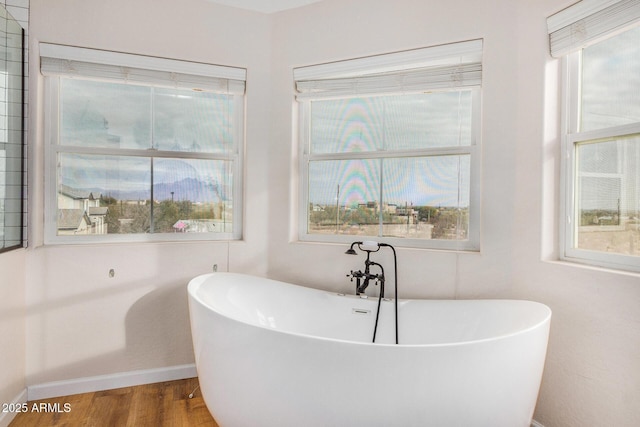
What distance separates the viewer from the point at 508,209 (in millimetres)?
2008

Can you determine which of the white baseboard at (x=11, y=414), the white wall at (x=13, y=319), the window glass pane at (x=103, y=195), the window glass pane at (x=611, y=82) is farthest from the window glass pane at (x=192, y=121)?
the window glass pane at (x=611, y=82)

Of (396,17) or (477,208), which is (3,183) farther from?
(477,208)

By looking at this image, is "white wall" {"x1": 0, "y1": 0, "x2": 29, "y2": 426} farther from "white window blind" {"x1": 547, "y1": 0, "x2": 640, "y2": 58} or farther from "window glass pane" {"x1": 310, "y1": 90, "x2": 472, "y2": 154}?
"white window blind" {"x1": 547, "y1": 0, "x2": 640, "y2": 58}

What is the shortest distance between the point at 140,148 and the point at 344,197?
1396 mm

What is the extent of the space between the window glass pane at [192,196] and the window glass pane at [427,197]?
113 centimetres

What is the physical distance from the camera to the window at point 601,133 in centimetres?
156

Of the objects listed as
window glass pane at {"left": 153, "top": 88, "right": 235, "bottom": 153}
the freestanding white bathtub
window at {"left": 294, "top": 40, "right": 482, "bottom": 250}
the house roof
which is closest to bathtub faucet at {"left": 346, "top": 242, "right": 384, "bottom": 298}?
window at {"left": 294, "top": 40, "right": 482, "bottom": 250}

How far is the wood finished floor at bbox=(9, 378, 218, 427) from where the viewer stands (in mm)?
1938

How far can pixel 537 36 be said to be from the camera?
189cm

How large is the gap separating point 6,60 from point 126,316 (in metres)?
1.55

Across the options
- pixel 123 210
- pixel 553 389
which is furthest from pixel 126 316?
pixel 553 389

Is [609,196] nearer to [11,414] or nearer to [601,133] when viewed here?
[601,133]

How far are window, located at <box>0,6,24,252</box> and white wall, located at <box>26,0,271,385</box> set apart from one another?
7 centimetres

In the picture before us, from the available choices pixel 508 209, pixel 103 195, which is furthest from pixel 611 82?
pixel 103 195
